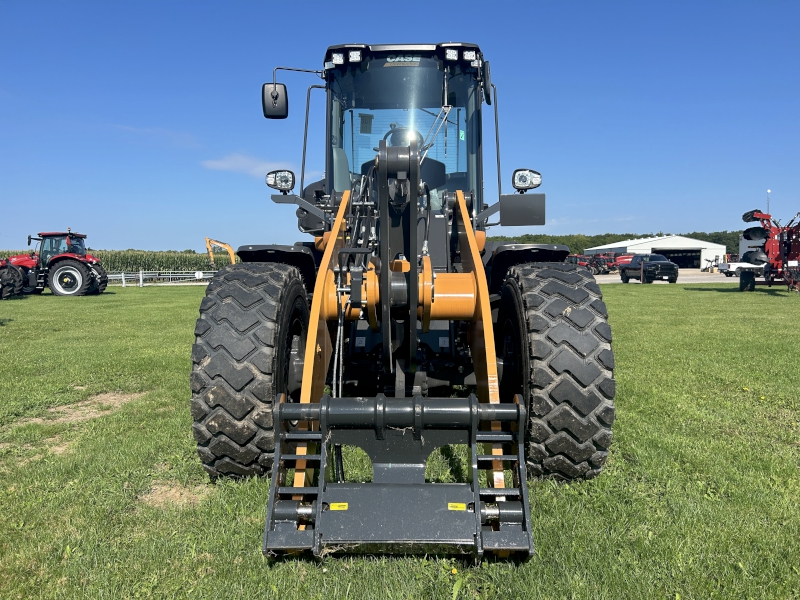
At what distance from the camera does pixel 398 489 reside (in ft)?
7.99

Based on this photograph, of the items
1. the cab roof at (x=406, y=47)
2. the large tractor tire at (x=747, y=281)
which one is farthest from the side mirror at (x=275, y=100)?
the large tractor tire at (x=747, y=281)

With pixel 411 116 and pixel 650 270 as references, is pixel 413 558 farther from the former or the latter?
pixel 650 270

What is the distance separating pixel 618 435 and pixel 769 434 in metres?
1.22

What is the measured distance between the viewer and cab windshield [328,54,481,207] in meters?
4.90

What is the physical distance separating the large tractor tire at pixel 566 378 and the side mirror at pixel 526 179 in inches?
58.7

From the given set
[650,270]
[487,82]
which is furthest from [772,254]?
[487,82]

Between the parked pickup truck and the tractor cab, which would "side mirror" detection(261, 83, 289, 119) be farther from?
the parked pickup truck

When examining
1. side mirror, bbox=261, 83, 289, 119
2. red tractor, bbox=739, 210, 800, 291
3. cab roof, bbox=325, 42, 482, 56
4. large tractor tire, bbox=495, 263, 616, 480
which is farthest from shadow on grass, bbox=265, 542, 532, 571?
red tractor, bbox=739, 210, 800, 291

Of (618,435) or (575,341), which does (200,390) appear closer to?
(575,341)

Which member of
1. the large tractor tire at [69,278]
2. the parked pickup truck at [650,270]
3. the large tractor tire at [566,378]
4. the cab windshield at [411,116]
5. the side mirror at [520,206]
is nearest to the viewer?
the large tractor tire at [566,378]

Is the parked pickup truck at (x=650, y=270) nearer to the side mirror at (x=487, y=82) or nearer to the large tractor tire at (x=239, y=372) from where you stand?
the side mirror at (x=487, y=82)

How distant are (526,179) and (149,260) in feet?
156

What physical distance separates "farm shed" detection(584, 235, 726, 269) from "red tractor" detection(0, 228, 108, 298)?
5288 centimetres

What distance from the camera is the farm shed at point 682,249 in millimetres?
59719
